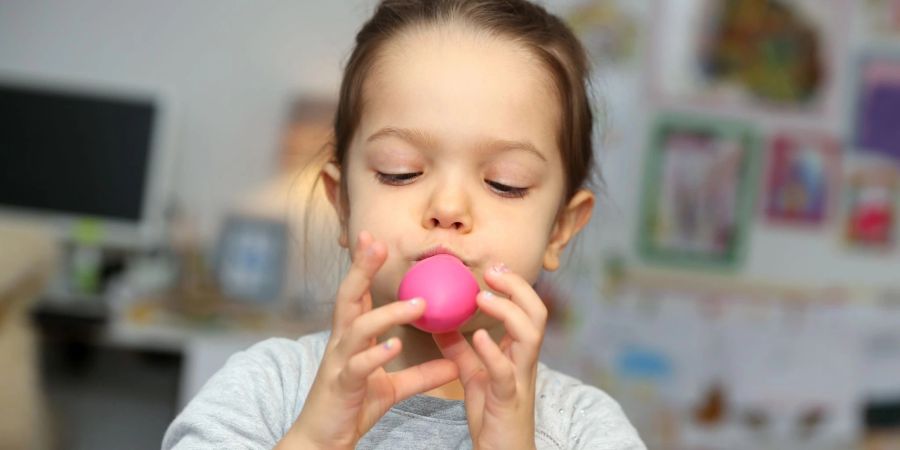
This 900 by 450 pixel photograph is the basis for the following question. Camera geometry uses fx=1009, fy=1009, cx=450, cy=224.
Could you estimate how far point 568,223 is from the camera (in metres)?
1.17

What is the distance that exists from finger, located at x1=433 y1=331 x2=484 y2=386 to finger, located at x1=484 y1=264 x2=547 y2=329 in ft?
0.22

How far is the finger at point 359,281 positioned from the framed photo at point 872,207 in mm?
2693

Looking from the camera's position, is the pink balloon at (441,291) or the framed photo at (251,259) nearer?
the pink balloon at (441,291)

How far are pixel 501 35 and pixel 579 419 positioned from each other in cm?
40

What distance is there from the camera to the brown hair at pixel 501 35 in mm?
1053

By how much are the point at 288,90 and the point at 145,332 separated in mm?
Result: 947

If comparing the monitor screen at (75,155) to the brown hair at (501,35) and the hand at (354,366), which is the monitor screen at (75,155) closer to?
the brown hair at (501,35)

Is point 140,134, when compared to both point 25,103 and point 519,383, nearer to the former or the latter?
point 25,103

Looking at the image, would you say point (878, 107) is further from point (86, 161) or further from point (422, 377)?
point (422, 377)

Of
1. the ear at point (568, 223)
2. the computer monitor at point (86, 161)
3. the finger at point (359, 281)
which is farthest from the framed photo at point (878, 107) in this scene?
the finger at point (359, 281)

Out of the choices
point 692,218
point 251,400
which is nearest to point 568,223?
point 251,400

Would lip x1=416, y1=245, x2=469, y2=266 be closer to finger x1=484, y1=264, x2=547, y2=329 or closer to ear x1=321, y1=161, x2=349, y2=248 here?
finger x1=484, y1=264, x2=547, y2=329

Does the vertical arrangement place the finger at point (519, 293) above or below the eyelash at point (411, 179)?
below

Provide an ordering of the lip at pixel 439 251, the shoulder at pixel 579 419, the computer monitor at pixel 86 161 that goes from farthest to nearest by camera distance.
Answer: the computer monitor at pixel 86 161, the shoulder at pixel 579 419, the lip at pixel 439 251
